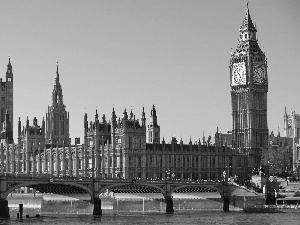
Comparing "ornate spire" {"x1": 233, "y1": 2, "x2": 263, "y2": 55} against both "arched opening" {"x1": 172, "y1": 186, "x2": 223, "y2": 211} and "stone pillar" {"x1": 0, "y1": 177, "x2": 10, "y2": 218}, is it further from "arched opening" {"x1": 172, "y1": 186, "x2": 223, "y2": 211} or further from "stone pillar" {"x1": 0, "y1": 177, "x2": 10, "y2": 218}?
"stone pillar" {"x1": 0, "y1": 177, "x2": 10, "y2": 218}

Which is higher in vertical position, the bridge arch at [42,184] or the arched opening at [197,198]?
the bridge arch at [42,184]

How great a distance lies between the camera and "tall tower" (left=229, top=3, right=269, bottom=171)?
190 metres

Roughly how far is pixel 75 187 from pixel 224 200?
24967 mm

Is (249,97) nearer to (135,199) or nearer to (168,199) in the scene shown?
(135,199)

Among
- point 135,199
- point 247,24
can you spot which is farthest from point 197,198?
point 247,24

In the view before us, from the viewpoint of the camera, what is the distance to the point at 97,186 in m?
133

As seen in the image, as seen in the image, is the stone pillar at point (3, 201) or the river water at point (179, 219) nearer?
the river water at point (179, 219)

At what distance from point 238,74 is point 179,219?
76946mm

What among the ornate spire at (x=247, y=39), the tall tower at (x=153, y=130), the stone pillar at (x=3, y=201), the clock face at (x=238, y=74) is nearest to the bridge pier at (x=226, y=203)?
the stone pillar at (x=3, y=201)

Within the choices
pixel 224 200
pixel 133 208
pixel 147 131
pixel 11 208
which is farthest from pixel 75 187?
pixel 147 131

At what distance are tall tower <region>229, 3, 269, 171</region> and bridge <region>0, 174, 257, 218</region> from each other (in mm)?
44013

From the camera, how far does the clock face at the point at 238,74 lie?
191 metres

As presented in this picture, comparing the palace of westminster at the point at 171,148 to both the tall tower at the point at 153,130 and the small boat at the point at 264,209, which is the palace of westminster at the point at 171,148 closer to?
the tall tower at the point at 153,130

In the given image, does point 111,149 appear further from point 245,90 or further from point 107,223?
point 107,223
